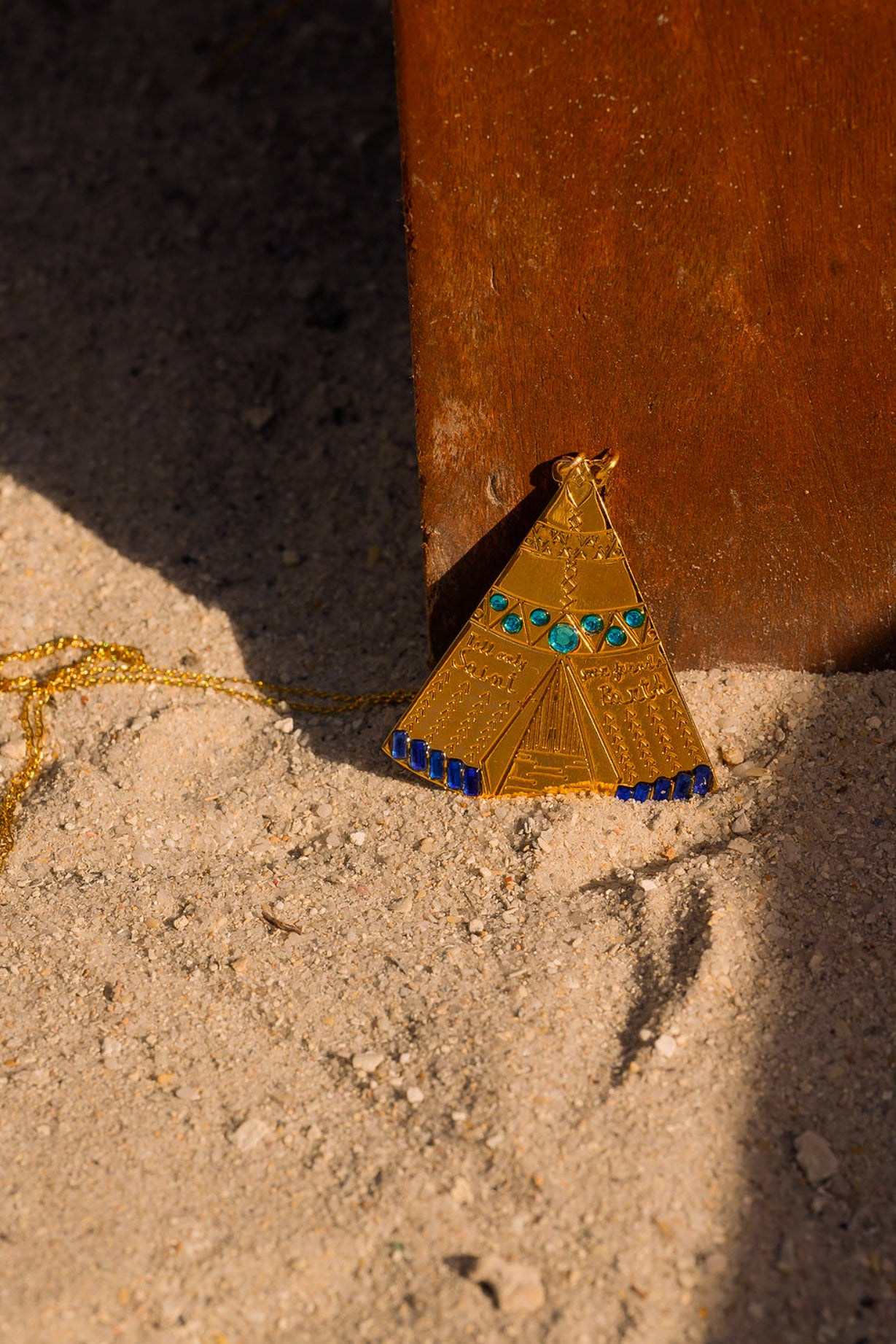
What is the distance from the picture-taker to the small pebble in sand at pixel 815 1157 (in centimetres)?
126

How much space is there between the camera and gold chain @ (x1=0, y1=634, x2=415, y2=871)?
1896 mm

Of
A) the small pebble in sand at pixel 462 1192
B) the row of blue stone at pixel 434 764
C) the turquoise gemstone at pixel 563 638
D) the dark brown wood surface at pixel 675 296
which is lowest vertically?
the small pebble in sand at pixel 462 1192

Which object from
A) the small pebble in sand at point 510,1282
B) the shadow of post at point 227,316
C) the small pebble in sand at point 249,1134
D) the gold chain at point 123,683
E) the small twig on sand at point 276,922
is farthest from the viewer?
the shadow of post at point 227,316

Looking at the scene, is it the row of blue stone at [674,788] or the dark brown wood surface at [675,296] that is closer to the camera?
the dark brown wood surface at [675,296]

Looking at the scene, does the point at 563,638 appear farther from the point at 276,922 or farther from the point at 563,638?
the point at 276,922

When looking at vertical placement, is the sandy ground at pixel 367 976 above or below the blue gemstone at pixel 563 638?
below

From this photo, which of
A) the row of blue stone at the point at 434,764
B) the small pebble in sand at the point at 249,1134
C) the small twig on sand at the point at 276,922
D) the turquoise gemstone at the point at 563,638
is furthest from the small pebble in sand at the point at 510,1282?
the turquoise gemstone at the point at 563,638

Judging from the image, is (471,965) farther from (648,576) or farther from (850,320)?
(850,320)

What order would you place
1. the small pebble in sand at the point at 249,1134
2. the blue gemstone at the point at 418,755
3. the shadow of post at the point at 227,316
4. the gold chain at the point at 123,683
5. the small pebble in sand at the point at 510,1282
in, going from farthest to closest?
the shadow of post at the point at 227,316 < the gold chain at the point at 123,683 < the blue gemstone at the point at 418,755 < the small pebble in sand at the point at 249,1134 < the small pebble in sand at the point at 510,1282

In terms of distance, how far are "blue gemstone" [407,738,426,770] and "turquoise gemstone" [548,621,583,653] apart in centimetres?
24

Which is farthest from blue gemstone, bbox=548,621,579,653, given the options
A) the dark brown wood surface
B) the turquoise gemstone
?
the dark brown wood surface

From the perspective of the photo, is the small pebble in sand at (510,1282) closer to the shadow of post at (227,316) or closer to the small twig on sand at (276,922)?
the small twig on sand at (276,922)

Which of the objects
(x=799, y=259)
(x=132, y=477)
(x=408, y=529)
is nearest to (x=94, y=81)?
(x=132, y=477)

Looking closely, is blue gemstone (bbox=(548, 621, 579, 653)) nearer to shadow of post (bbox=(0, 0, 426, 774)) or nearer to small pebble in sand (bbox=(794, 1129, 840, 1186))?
shadow of post (bbox=(0, 0, 426, 774))
